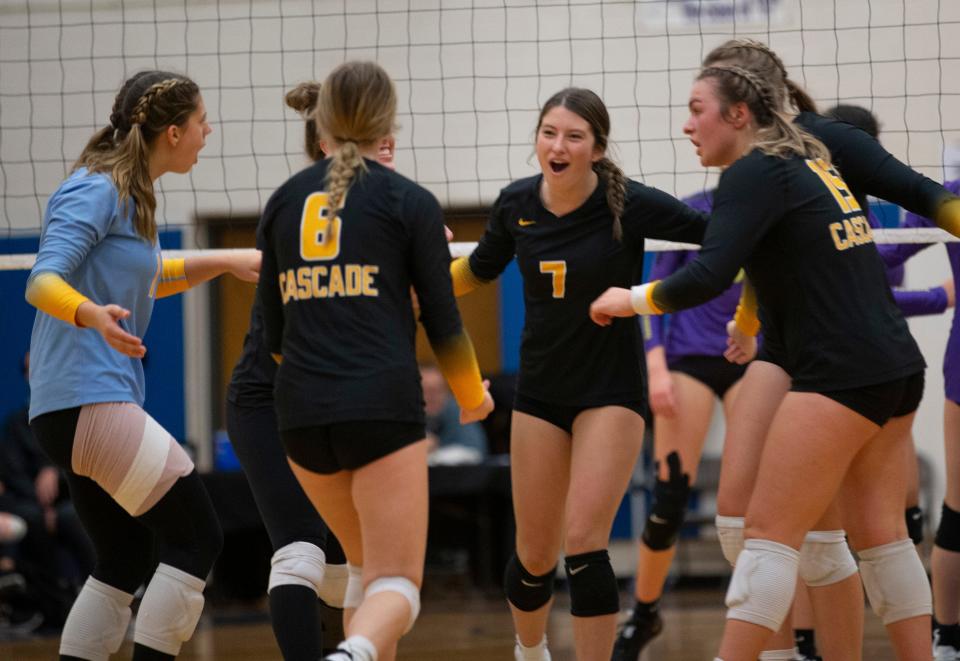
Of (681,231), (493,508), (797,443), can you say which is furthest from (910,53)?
(797,443)

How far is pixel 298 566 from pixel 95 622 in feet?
2.00

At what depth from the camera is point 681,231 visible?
4.13 metres

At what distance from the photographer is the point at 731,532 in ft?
13.4

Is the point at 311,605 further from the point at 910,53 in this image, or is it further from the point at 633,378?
the point at 910,53

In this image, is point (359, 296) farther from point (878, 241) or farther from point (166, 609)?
point (878, 241)

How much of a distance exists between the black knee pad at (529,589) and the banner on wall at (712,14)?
5.72 meters

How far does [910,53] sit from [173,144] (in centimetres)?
618

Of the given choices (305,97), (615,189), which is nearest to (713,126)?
(615,189)

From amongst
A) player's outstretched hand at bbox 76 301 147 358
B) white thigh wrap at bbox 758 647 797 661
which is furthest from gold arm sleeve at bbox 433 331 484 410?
white thigh wrap at bbox 758 647 797 661

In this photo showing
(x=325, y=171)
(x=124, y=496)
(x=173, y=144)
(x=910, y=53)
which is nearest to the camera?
(x=325, y=171)

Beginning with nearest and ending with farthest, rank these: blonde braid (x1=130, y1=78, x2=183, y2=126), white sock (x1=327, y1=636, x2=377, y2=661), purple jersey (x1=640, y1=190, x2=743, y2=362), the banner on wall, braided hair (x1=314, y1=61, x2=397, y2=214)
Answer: white sock (x1=327, y1=636, x2=377, y2=661) → braided hair (x1=314, y1=61, x2=397, y2=214) → blonde braid (x1=130, y1=78, x2=183, y2=126) → purple jersey (x1=640, y1=190, x2=743, y2=362) → the banner on wall

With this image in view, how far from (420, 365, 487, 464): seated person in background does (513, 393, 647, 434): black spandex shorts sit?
449 centimetres

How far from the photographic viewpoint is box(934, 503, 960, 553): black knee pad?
15.7 ft

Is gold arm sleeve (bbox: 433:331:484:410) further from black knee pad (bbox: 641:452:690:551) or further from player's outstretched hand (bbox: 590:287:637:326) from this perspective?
black knee pad (bbox: 641:452:690:551)
